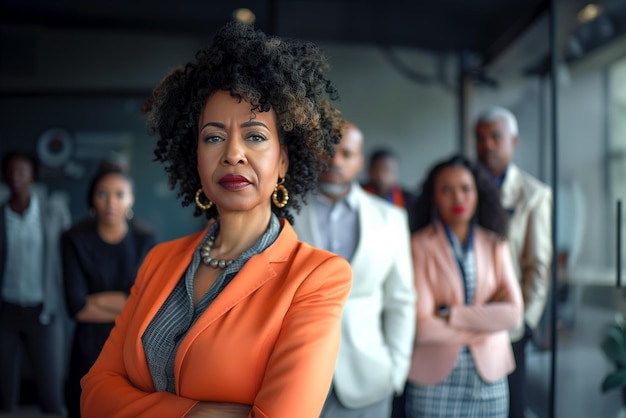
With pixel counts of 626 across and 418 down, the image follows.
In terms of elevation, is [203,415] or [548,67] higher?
[548,67]

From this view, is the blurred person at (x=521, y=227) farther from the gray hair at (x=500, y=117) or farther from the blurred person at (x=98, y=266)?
the blurred person at (x=98, y=266)

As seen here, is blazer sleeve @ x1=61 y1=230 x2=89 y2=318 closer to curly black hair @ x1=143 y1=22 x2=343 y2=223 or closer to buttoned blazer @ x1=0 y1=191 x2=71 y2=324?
buttoned blazer @ x1=0 y1=191 x2=71 y2=324

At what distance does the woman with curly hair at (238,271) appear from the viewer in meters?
1.55

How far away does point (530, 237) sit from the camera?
394cm

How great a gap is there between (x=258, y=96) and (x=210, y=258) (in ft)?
1.53

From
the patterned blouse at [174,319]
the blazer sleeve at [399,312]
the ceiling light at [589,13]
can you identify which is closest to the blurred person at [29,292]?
the blazer sleeve at [399,312]

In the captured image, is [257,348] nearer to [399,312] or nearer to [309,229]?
[309,229]

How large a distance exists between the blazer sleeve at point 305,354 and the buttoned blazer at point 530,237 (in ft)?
8.24

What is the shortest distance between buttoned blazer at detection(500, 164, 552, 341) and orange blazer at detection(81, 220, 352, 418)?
2.47 metres

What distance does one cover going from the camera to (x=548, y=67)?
14.4ft

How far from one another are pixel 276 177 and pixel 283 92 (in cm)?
24

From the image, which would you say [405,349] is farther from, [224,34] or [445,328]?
[224,34]

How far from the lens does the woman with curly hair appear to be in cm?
155

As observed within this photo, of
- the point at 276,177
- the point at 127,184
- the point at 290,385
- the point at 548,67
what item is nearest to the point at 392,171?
the point at 548,67
